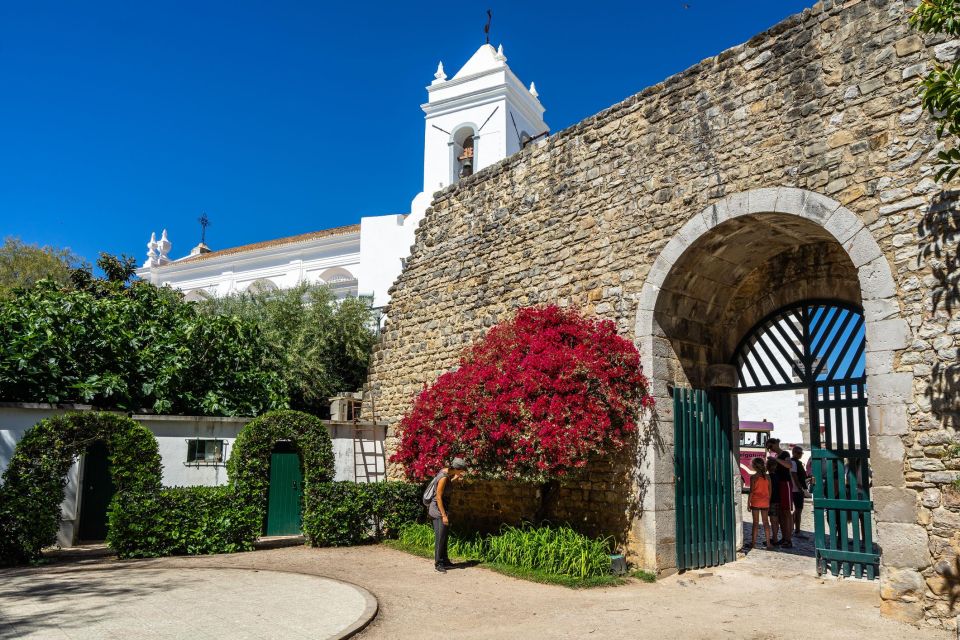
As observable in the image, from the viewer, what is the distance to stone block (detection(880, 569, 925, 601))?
540 centimetres

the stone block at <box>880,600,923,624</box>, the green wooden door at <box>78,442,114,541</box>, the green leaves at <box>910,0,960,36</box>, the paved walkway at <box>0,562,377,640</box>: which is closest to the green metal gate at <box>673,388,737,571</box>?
the stone block at <box>880,600,923,624</box>

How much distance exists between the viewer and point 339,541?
10.1m

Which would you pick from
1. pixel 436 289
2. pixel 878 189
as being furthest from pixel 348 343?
pixel 878 189

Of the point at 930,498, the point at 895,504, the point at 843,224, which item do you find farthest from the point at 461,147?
the point at 930,498

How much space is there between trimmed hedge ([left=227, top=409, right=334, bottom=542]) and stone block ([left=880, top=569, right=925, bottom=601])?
287 inches

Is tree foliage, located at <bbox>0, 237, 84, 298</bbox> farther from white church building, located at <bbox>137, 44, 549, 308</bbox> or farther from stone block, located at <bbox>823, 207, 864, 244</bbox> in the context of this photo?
stone block, located at <bbox>823, 207, 864, 244</bbox>

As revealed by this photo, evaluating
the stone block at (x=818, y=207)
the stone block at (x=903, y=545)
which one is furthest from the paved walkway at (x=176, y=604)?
the stone block at (x=818, y=207)

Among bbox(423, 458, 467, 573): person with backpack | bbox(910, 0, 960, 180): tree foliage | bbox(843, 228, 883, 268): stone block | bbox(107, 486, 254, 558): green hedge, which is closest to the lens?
bbox(910, 0, 960, 180): tree foliage

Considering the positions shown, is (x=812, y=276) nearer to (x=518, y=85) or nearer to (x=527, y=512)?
(x=527, y=512)

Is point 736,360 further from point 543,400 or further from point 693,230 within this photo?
point 543,400

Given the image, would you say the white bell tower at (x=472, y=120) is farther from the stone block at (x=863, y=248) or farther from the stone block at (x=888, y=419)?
the stone block at (x=888, y=419)

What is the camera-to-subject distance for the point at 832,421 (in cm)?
796

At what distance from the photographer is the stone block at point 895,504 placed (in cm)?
550

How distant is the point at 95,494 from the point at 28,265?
50.7 ft
